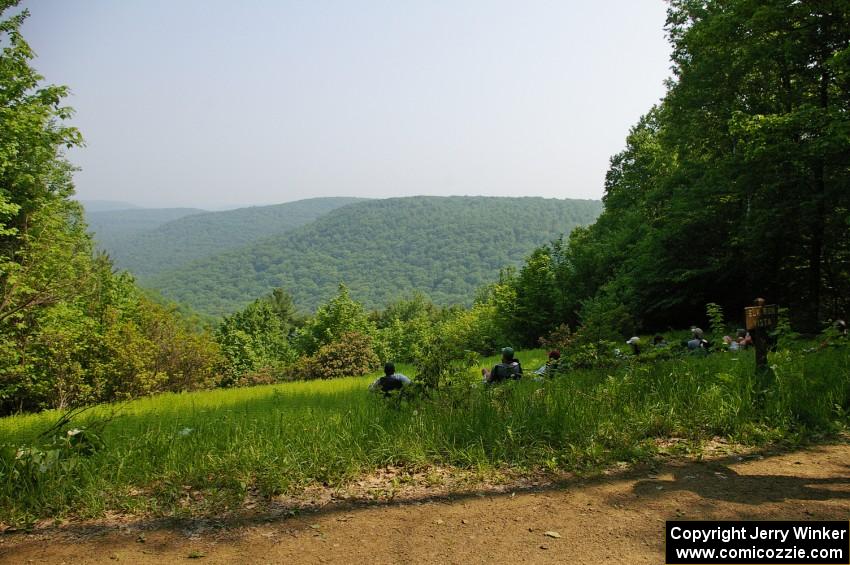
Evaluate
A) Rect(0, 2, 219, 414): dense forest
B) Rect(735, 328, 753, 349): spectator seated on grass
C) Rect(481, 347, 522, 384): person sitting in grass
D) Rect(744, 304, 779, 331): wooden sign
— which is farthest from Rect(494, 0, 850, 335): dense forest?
Rect(0, 2, 219, 414): dense forest

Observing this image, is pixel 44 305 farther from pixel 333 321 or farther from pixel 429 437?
pixel 333 321

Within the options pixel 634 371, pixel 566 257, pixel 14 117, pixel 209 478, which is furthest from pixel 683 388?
pixel 566 257

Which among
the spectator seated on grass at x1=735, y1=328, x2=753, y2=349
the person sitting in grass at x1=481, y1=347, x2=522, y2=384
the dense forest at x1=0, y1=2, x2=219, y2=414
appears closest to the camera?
the person sitting in grass at x1=481, y1=347, x2=522, y2=384

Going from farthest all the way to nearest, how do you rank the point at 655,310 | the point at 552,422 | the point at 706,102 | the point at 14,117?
the point at 655,310 → the point at 706,102 → the point at 14,117 → the point at 552,422

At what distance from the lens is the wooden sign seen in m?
6.22

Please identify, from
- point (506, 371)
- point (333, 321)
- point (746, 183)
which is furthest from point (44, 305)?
point (333, 321)

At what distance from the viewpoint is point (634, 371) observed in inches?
284

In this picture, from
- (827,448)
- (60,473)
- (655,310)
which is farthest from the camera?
(655,310)

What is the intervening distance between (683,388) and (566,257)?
2771 cm

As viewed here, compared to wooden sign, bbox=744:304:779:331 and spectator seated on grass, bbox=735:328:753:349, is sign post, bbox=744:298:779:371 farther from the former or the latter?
spectator seated on grass, bbox=735:328:753:349

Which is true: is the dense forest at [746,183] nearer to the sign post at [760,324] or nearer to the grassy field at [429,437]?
the sign post at [760,324]

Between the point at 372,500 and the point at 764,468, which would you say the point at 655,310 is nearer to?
the point at 764,468

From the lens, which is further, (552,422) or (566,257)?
(566,257)

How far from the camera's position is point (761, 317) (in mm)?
6328
